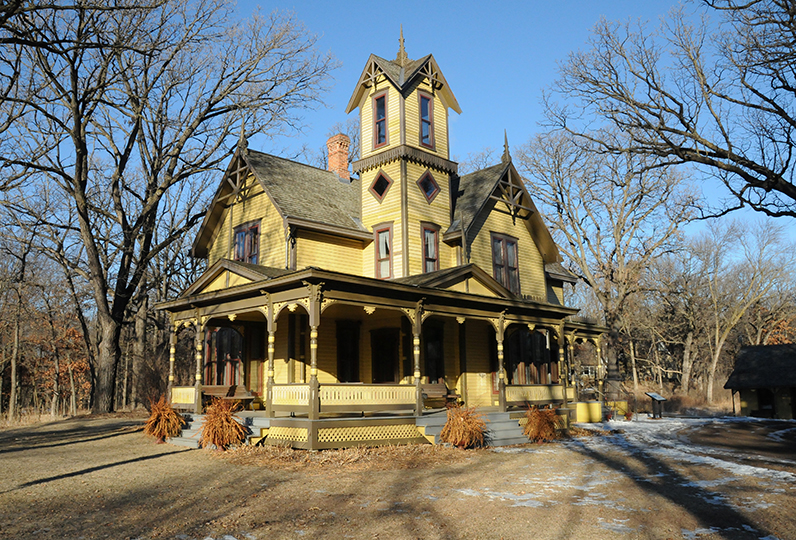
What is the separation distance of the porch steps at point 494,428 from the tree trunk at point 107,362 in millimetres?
15822

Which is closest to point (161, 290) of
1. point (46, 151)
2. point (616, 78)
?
point (46, 151)

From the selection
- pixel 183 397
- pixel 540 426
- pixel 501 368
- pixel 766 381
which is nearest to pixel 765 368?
pixel 766 381

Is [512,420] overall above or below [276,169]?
below

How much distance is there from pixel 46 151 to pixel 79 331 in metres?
26.1

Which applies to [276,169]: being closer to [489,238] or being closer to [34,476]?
[489,238]

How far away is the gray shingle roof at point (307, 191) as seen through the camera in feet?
66.4

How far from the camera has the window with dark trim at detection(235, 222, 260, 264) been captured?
21.6m

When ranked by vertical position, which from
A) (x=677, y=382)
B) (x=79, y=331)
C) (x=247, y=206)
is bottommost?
(x=677, y=382)

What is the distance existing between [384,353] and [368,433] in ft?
18.9

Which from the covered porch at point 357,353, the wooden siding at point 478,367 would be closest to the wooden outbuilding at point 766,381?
the covered porch at point 357,353

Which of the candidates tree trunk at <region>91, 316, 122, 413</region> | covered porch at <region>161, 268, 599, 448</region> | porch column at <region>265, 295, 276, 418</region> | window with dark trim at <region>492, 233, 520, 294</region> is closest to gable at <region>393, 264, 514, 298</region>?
covered porch at <region>161, 268, 599, 448</region>

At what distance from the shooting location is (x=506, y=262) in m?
23.8

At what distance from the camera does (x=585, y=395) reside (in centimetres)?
3897

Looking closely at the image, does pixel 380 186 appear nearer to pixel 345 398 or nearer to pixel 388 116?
pixel 388 116
